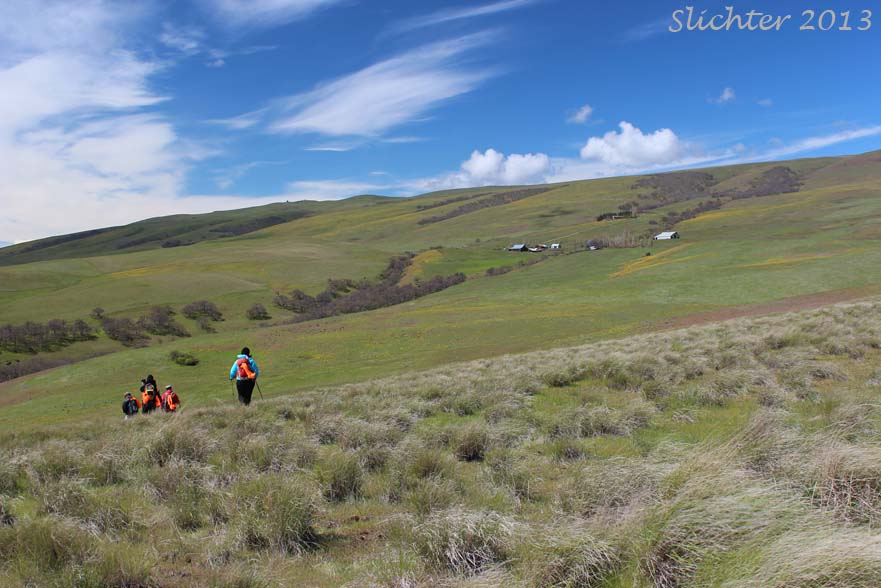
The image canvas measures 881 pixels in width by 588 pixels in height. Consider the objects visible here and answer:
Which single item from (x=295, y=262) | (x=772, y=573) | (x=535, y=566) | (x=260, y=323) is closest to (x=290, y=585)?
(x=535, y=566)

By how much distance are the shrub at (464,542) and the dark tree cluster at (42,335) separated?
64.0m

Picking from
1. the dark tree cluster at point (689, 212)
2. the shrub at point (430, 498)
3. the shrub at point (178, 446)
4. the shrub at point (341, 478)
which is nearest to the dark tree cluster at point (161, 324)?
the shrub at point (178, 446)

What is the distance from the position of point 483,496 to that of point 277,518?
2.15 meters

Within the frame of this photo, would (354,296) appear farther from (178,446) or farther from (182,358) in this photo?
(178,446)

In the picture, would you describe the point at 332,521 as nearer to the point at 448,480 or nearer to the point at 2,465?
the point at 448,480

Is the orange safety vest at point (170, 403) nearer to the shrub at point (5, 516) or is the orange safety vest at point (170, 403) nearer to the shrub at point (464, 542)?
the shrub at point (5, 516)

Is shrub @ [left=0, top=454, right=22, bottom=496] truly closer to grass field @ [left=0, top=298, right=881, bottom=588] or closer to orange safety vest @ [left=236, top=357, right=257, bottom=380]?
grass field @ [left=0, top=298, right=881, bottom=588]

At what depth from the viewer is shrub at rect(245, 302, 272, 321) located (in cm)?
6806

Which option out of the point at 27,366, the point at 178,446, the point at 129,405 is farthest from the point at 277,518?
the point at 27,366

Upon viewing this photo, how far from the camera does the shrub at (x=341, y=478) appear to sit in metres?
6.67

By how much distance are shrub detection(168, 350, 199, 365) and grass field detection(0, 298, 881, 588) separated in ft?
93.8

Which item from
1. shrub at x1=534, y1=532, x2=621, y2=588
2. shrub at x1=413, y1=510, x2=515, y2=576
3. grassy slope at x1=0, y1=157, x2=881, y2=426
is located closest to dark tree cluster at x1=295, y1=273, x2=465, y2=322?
grassy slope at x1=0, y1=157, x2=881, y2=426

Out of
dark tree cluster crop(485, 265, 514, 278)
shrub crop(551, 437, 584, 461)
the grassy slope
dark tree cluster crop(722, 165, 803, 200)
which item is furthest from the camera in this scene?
dark tree cluster crop(722, 165, 803, 200)

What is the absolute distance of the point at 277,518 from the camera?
5.24m
